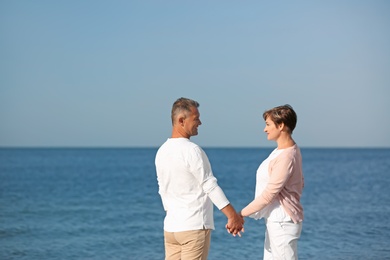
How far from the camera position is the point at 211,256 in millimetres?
12797

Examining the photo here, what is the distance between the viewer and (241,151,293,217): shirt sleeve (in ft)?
15.0

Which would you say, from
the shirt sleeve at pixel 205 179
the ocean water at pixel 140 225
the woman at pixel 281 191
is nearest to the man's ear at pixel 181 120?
the shirt sleeve at pixel 205 179

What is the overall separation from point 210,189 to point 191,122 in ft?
1.61

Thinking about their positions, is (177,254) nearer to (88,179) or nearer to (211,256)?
(211,256)

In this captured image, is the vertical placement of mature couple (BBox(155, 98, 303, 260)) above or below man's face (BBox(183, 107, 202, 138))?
below

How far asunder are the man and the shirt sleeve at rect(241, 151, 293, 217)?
0.80 ft

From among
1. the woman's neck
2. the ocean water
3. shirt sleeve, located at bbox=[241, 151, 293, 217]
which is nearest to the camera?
shirt sleeve, located at bbox=[241, 151, 293, 217]

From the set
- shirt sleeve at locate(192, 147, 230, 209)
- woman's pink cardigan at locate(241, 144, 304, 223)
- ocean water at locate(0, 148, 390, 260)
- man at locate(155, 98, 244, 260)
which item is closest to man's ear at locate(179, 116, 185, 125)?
man at locate(155, 98, 244, 260)

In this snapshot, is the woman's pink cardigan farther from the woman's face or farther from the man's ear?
the man's ear

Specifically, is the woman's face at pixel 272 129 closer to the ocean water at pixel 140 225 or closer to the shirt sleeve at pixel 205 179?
the shirt sleeve at pixel 205 179

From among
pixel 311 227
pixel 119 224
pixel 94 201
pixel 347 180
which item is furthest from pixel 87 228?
pixel 347 180

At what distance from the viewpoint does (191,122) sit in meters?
4.73

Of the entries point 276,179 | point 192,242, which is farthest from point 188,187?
point 276,179

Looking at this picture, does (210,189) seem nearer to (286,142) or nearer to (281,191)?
(281,191)
